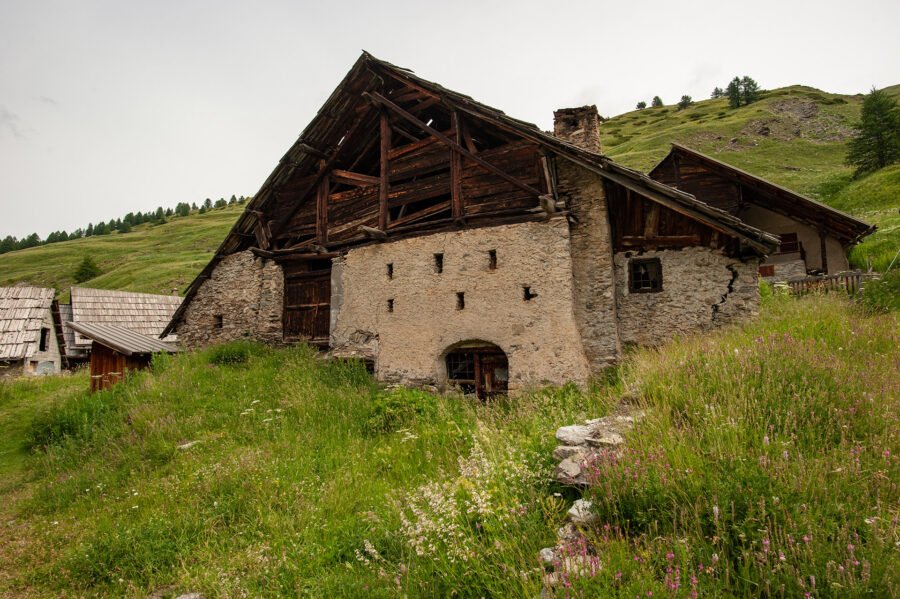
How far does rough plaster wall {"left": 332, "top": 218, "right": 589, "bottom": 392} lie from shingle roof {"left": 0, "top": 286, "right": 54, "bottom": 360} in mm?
21451

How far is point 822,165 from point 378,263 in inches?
1721

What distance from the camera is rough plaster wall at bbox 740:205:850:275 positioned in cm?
1445

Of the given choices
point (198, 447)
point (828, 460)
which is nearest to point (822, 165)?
point (828, 460)

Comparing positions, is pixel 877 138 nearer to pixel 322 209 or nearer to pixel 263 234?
pixel 322 209

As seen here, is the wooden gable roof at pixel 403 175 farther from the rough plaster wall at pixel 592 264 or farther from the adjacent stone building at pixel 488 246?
the rough plaster wall at pixel 592 264

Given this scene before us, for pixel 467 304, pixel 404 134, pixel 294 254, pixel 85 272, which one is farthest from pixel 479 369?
pixel 85 272

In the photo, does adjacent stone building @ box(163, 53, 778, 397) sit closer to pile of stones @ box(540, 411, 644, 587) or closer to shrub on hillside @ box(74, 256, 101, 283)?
pile of stones @ box(540, 411, 644, 587)

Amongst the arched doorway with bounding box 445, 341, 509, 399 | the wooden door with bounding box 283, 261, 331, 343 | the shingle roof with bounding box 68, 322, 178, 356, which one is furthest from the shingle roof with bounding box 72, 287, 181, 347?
the arched doorway with bounding box 445, 341, 509, 399

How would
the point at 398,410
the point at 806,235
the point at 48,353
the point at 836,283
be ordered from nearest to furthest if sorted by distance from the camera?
1. the point at 398,410
2. the point at 836,283
3. the point at 806,235
4. the point at 48,353

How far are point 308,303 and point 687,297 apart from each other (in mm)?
9820

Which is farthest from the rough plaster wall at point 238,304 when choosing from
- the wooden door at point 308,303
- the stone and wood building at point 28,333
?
the stone and wood building at point 28,333

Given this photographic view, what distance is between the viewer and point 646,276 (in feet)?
30.3

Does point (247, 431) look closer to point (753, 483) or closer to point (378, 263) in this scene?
point (378, 263)

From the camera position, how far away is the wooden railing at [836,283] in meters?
10.2
